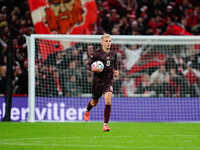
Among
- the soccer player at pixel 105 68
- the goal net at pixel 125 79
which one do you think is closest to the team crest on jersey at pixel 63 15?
the goal net at pixel 125 79

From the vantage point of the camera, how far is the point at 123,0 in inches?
795

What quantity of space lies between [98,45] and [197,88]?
345 centimetres

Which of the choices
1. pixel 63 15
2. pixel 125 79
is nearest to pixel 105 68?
pixel 125 79

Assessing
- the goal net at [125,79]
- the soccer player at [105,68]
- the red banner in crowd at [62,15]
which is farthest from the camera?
the red banner in crowd at [62,15]

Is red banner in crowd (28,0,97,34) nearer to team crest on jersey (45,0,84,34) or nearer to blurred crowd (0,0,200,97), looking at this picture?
team crest on jersey (45,0,84,34)

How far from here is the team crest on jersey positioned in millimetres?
17031

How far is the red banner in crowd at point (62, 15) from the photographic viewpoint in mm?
16938

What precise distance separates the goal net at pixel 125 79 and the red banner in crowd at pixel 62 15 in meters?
0.86

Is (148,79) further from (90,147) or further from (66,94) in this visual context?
(90,147)

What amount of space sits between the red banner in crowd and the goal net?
86 cm

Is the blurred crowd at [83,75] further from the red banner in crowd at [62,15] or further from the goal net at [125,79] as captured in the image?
the red banner in crowd at [62,15]

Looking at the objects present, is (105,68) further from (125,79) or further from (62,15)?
(62,15)

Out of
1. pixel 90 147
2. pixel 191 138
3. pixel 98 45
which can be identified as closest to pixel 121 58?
pixel 98 45

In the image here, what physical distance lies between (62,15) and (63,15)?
0.11ft
